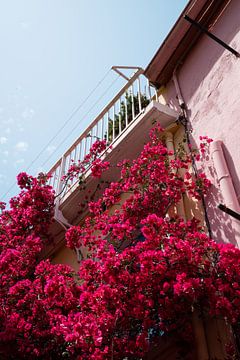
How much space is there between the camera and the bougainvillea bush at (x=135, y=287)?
155 inches

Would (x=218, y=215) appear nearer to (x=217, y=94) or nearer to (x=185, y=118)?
(x=217, y=94)

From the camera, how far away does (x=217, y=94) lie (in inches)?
242

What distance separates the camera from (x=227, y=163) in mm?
5324

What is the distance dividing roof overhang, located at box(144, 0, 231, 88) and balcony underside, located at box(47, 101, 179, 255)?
1114 millimetres

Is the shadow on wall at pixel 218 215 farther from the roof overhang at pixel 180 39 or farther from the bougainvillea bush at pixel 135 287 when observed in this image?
the roof overhang at pixel 180 39

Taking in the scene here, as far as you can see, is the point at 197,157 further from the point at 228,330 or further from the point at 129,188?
the point at 228,330

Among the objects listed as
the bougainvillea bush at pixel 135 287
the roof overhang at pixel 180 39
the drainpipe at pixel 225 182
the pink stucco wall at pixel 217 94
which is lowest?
the bougainvillea bush at pixel 135 287

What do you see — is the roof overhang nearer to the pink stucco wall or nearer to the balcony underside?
the pink stucco wall

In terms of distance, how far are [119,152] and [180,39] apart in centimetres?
248

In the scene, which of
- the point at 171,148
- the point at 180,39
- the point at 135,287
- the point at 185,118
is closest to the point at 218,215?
the point at 135,287

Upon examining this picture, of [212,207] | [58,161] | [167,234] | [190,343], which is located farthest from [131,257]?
[58,161]

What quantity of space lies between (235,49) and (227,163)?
84.6 inches

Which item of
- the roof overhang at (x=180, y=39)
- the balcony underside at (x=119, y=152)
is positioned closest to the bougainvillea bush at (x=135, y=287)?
the balcony underside at (x=119, y=152)

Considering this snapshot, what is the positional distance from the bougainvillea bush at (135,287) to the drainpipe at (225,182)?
1.09ft
